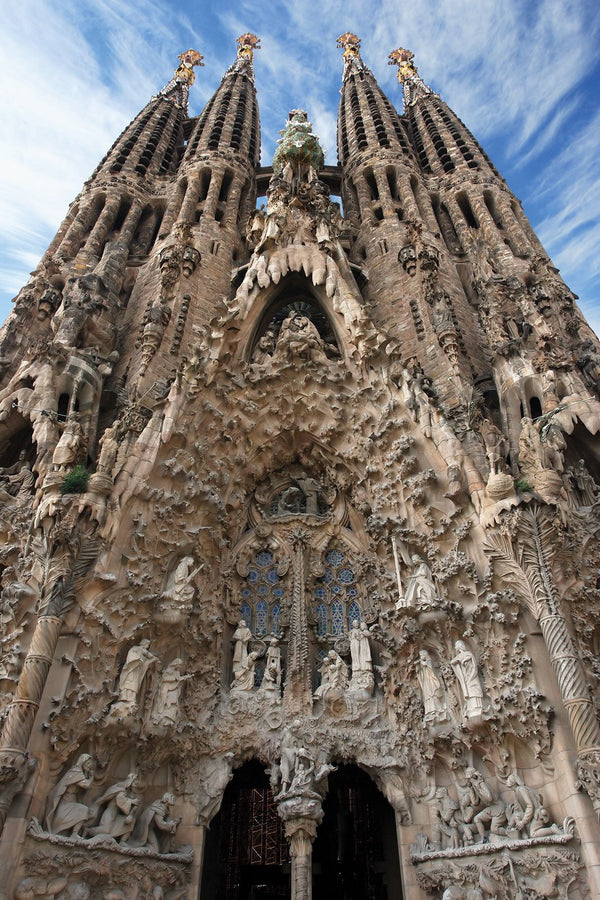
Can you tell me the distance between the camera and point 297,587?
9.77m

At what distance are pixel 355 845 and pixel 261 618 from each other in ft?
12.9

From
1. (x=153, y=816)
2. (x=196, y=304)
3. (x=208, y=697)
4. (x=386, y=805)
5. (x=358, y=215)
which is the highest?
(x=358, y=215)

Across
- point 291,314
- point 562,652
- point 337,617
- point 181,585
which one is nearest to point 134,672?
point 181,585

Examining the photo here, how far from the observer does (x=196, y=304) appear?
1359 cm

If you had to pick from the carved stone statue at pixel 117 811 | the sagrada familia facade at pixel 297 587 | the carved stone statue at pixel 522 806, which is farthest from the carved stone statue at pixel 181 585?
the carved stone statue at pixel 522 806

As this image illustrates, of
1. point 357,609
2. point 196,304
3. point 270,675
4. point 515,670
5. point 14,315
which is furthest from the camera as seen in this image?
point 196,304

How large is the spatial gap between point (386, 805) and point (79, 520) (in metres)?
6.27

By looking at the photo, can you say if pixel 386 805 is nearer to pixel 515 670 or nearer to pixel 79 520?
pixel 515 670

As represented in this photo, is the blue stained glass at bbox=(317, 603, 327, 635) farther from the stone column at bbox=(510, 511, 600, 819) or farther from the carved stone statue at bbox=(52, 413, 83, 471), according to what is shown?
the carved stone statue at bbox=(52, 413, 83, 471)

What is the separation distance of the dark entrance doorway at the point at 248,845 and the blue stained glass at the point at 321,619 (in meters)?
2.39

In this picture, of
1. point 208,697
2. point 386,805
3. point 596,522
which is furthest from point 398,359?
point 386,805

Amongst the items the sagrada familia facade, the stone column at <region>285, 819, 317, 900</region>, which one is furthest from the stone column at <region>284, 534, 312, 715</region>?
the stone column at <region>285, 819, 317, 900</region>

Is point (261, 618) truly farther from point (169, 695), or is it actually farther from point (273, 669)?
point (169, 695)

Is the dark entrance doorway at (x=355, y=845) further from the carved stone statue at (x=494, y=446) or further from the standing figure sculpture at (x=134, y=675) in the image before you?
the carved stone statue at (x=494, y=446)
